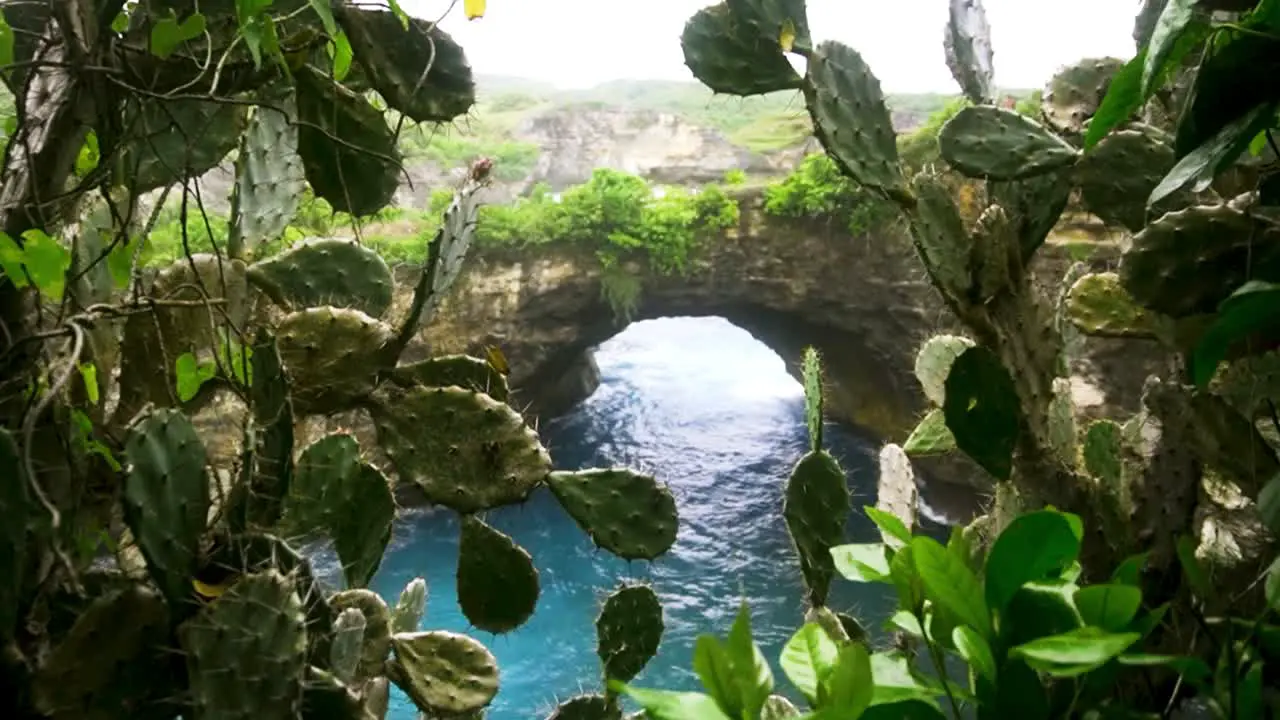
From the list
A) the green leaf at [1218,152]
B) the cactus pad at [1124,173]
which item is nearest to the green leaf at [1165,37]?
the green leaf at [1218,152]

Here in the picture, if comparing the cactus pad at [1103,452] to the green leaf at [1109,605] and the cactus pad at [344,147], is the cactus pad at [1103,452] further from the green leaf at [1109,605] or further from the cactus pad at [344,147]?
the cactus pad at [344,147]

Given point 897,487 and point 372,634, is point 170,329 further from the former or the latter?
point 897,487

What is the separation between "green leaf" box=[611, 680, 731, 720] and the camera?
51cm

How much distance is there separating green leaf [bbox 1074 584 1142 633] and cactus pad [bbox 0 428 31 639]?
71 centimetres

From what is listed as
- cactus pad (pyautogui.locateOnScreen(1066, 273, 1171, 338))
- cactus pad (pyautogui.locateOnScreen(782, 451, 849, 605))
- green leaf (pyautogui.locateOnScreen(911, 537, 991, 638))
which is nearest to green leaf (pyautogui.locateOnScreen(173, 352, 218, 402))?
green leaf (pyautogui.locateOnScreen(911, 537, 991, 638))

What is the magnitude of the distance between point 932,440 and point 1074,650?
114 cm

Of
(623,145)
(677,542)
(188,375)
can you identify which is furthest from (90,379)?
(623,145)

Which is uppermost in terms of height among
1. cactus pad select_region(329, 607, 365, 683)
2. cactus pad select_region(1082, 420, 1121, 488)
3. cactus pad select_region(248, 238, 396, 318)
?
cactus pad select_region(248, 238, 396, 318)

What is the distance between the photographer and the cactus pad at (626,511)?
1153mm

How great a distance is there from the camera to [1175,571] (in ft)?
3.43

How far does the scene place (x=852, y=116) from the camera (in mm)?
1146

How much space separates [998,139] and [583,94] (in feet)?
26.0

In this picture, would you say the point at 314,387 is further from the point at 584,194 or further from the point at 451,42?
the point at 584,194

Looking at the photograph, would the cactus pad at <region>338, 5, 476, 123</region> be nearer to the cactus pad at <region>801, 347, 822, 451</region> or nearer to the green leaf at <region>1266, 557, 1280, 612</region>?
the cactus pad at <region>801, 347, 822, 451</region>
